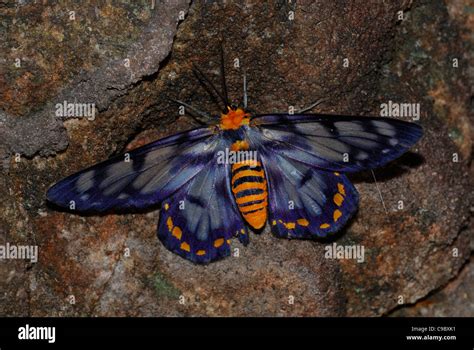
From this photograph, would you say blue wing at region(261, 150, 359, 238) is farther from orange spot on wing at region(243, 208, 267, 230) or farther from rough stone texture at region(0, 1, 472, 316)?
Answer: rough stone texture at region(0, 1, 472, 316)

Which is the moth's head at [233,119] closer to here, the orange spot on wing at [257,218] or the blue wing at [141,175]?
the blue wing at [141,175]

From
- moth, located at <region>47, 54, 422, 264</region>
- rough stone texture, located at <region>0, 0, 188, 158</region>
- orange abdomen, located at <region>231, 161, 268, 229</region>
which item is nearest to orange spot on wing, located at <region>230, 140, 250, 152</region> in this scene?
moth, located at <region>47, 54, 422, 264</region>

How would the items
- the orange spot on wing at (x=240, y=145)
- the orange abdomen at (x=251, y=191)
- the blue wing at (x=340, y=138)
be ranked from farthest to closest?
the orange spot on wing at (x=240, y=145), the orange abdomen at (x=251, y=191), the blue wing at (x=340, y=138)

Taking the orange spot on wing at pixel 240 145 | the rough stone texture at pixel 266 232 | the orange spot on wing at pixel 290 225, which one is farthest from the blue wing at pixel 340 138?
the orange spot on wing at pixel 290 225

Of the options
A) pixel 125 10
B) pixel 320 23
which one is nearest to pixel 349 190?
pixel 320 23

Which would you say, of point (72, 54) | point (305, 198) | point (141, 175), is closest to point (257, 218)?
point (305, 198)

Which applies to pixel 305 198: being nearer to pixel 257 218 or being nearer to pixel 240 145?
pixel 257 218

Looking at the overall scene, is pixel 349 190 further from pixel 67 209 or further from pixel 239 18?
pixel 67 209
